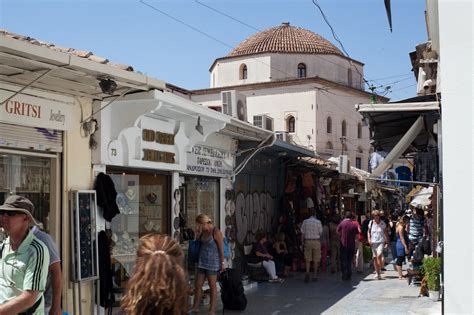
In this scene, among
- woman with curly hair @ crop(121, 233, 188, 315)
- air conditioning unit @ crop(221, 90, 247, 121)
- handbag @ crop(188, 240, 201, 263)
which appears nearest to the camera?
woman with curly hair @ crop(121, 233, 188, 315)

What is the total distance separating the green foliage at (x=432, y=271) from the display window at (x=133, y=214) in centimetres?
472

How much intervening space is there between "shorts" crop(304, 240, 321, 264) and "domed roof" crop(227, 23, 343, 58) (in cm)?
3886

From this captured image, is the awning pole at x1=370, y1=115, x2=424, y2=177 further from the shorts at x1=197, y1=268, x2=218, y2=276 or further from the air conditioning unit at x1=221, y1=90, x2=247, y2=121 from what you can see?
the air conditioning unit at x1=221, y1=90, x2=247, y2=121

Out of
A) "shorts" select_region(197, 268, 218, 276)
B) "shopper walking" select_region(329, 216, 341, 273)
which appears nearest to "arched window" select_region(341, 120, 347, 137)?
"shopper walking" select_region(329, 216, 341, 273)

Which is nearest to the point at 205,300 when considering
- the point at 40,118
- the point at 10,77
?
the point at 40,118

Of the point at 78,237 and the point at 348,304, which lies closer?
the point at 78,237

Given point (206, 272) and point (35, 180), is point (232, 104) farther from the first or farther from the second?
point (35, 180)

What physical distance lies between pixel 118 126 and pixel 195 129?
2525mm

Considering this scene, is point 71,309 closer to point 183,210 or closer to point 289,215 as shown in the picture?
point 183,210

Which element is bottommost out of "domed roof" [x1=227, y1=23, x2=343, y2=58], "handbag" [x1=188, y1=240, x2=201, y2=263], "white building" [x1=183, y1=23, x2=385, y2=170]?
"handbag" [x1=188, y1=240, x2=201, y2=263]

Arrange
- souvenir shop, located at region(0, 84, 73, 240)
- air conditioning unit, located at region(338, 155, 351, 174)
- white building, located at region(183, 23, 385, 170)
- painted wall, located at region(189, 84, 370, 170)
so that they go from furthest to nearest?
white building, located at region(183, 23, 385, 170) < painted wall, located at region(189, 84, 370, 170) < air conditioning unit, located at region(338, 155, 351, 174) < souvenir shop, located at region(0, 84, 73, 240)

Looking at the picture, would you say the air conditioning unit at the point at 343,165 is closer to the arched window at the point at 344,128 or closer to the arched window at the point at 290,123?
the arched window at the point at 290,123

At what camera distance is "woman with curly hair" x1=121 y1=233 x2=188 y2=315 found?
2.87 metres

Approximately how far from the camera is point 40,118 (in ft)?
25.1
